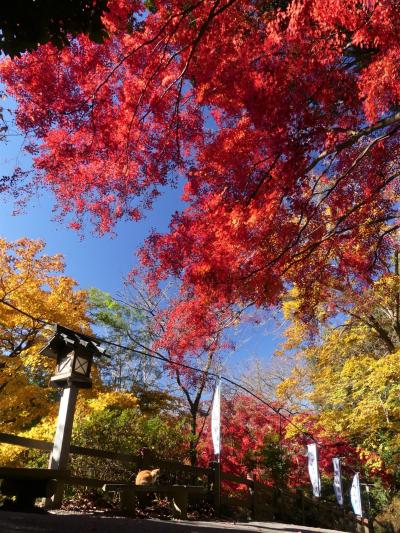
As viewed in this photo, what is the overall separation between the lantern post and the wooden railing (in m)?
0.35

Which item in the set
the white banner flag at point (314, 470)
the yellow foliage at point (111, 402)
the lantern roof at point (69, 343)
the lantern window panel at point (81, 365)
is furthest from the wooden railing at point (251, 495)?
the yellow foliage at point (111, 402)

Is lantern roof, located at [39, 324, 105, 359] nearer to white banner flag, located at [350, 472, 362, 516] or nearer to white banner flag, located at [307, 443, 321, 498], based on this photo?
white banner flag, located at [307, 443, 321, 498]

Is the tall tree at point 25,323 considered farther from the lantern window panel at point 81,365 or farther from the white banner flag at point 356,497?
the white banner flag at point 356,497

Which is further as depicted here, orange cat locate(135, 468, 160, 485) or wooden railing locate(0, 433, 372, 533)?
orange cat locate(135, 468, 160, 485)

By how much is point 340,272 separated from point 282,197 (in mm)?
4342

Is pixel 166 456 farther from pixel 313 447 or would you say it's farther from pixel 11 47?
pixel 11 47

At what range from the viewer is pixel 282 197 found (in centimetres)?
730

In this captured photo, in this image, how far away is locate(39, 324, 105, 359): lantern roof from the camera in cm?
705

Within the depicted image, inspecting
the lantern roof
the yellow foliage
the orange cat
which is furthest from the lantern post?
the yellow foliage

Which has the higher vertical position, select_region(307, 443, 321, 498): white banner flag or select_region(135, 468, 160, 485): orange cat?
select_region(307, 443, 321, 498): white banner flag

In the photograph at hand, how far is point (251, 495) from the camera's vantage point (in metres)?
9.16

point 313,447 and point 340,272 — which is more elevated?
point 340,272

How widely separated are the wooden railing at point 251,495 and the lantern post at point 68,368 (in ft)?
1.14

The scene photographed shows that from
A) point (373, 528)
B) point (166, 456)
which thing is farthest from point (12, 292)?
point (373, 528)
